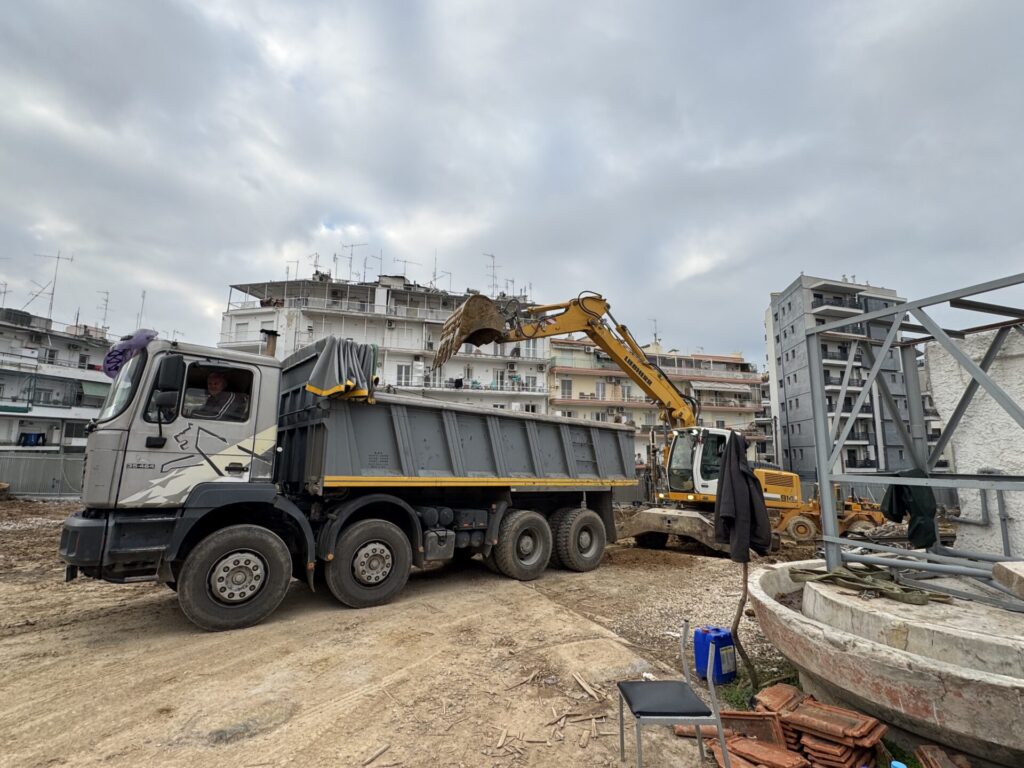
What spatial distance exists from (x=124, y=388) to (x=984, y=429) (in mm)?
9071

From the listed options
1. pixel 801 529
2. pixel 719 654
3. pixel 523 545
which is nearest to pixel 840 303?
pixel 801 529

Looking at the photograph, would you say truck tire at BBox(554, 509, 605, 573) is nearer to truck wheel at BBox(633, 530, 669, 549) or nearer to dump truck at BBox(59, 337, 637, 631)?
dump truck at BBox(59, 337, 637, 631)

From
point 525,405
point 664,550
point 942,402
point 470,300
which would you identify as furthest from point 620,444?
point 525,405

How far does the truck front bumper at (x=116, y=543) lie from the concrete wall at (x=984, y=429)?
8225 millimetres

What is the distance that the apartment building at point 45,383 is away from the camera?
33.7m

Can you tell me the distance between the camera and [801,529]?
12609 mm

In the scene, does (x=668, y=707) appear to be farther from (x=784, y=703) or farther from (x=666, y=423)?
(x=666, y=423)

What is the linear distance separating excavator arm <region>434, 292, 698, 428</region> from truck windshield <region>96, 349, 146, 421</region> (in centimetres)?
483

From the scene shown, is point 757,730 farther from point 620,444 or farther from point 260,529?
point 620,444

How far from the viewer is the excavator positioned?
9.85 metres

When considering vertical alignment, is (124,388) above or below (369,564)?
above

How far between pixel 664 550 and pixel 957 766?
9027mm

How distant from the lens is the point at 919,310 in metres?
3.83

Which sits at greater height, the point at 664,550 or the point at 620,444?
the point at 620,444
